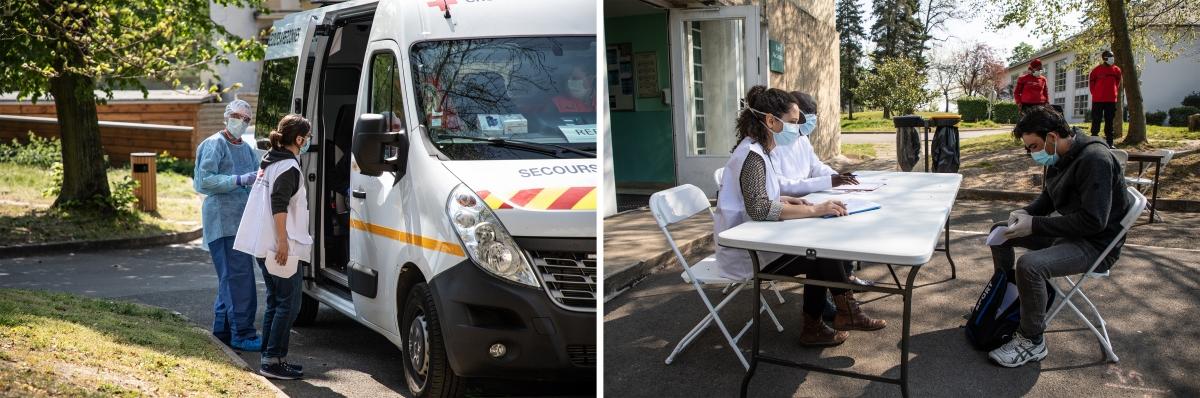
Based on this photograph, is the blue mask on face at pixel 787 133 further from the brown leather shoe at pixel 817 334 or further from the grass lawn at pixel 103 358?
the grass lawn at pixel 103 358

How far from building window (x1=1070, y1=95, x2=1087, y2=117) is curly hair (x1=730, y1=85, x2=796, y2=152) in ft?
4.42

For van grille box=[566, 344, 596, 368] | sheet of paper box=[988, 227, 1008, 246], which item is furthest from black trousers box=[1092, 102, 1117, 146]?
van grille box=[566, 344, 596, 368]

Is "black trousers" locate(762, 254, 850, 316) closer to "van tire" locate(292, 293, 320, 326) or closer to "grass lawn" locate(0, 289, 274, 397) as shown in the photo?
"grass lawn" locate(0, 289, 274, 397)

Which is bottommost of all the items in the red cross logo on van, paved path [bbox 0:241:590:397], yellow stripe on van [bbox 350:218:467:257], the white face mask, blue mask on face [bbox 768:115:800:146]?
paved path [bbox 0:241:590:397]

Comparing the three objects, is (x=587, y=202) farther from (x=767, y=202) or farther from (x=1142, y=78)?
(x=1142, y=78)

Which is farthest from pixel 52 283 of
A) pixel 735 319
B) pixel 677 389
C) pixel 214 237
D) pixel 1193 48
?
pixel 1193 48

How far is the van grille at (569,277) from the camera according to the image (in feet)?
11.2

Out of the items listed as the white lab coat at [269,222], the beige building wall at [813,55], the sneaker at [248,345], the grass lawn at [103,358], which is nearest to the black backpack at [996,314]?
the beige building wall at [813,55]

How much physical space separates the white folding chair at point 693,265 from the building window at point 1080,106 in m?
1.73

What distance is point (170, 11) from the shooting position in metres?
12.4

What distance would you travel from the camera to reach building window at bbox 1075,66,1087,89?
490 centimetres

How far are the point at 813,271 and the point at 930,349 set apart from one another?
0.56 meters

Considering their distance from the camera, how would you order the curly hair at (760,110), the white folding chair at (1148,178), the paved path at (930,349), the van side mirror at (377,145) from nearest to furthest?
the paved path at (930,349) → the van side mirror at (377,145) → the curly hair at (760,110) → the white folding chair at (1148,178)

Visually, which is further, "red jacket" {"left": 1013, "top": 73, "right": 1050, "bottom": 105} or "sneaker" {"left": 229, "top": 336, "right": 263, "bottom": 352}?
"sneaker" {"left": 229, "top": 336, "right": 263, "bottom": 352}
